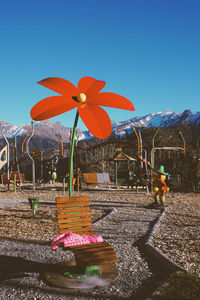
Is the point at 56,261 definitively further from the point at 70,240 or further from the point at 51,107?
the point at 51,107

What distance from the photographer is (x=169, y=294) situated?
264 cm

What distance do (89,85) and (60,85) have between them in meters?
0.29

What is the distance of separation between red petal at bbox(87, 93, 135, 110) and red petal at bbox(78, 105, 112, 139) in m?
0.07

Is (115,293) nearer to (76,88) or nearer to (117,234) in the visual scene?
(76,88)

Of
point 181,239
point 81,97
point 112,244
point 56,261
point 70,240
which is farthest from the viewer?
point 181,239

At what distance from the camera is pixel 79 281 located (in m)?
3.18

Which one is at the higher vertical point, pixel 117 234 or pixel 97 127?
pixel 97 127

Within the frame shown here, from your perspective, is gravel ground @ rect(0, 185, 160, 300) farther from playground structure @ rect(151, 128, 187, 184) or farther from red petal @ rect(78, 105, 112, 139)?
playground structure @ rect(151, 128, 187, 184)

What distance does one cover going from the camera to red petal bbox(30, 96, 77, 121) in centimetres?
251

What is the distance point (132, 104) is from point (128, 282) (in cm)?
189

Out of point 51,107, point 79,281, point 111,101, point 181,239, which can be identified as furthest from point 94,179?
point 51,107

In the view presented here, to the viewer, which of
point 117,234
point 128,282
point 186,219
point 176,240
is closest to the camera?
point 128,282

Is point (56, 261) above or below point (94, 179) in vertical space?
below

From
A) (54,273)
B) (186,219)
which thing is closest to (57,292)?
(54,273)
